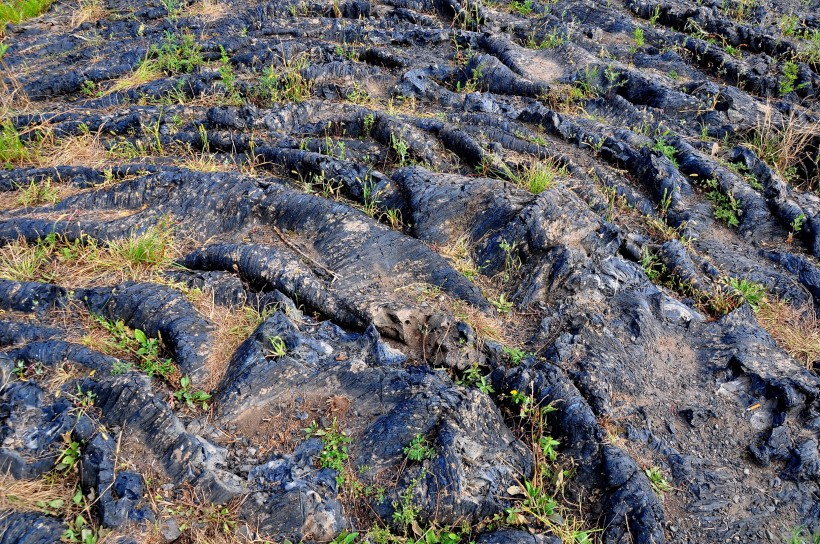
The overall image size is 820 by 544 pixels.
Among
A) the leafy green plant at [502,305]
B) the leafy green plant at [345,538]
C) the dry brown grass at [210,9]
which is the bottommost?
the leafy green plant at [345,538]

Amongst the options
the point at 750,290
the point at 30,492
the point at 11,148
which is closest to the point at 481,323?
the point at 750,290

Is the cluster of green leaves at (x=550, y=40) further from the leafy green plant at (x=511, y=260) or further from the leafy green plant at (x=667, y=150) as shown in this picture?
the leafy green plant at (x=511, y=260)

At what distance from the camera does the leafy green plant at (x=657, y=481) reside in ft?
12.9

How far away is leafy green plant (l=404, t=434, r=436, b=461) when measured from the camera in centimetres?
374

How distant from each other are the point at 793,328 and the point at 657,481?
2383 millimetres

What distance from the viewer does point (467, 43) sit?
9445mm

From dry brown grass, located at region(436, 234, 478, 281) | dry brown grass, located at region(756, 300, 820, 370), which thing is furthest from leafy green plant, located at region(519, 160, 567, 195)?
dry brown grass, located at region(756, 300, 820, 370)

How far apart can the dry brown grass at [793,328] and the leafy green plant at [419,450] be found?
11.1ft

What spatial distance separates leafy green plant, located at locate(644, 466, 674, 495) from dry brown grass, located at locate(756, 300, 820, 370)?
1952mm

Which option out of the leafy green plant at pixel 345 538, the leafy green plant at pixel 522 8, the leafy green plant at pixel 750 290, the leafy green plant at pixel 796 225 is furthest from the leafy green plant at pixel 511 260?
the leafy green plant at pixel 522 8

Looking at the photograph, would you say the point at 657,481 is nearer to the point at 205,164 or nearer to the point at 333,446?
the point at 333,446

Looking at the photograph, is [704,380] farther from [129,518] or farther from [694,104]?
[694,104]

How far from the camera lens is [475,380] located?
4395 millimetres

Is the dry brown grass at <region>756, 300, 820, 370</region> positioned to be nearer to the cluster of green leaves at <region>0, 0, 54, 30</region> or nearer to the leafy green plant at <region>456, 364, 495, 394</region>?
the leafy green plant at <region>456, 364, 495, 394</region>
